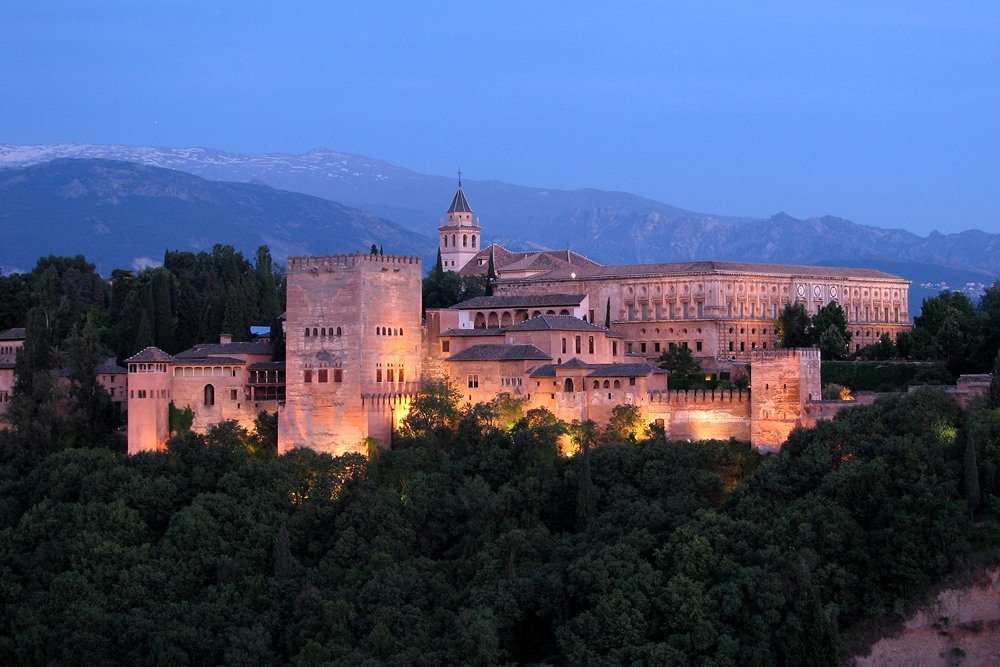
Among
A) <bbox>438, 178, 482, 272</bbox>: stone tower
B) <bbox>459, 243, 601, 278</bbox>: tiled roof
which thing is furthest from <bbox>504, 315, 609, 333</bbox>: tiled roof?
<bbox>438, 178, 482, 272</bbox>: stone tower

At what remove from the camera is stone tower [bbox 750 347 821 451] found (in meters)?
45.3

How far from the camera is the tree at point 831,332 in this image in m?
59.2

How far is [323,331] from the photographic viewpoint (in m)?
48.6

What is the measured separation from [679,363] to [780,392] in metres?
9.80

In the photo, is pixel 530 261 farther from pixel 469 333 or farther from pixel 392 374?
pixel 392 374

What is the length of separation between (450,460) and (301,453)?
4502 mm

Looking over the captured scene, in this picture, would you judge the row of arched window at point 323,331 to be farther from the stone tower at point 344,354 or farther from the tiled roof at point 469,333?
the tiled roof at point 469,333

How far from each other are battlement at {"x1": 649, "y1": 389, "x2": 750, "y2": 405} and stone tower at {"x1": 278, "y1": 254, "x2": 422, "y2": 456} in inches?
310

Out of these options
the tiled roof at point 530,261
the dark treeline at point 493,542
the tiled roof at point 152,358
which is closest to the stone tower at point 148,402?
the tiled roof at point 152,358

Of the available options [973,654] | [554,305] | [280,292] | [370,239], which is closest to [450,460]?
[554,305]

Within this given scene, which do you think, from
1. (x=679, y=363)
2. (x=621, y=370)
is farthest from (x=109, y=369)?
(x=679, y=363)

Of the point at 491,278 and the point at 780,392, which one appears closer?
the point at 780,392

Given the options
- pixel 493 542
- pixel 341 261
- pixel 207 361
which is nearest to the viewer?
pixel 493 542

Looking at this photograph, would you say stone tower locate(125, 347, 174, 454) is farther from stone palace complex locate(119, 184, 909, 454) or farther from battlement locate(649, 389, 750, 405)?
battlement locate(649, 389, 750, 405)
